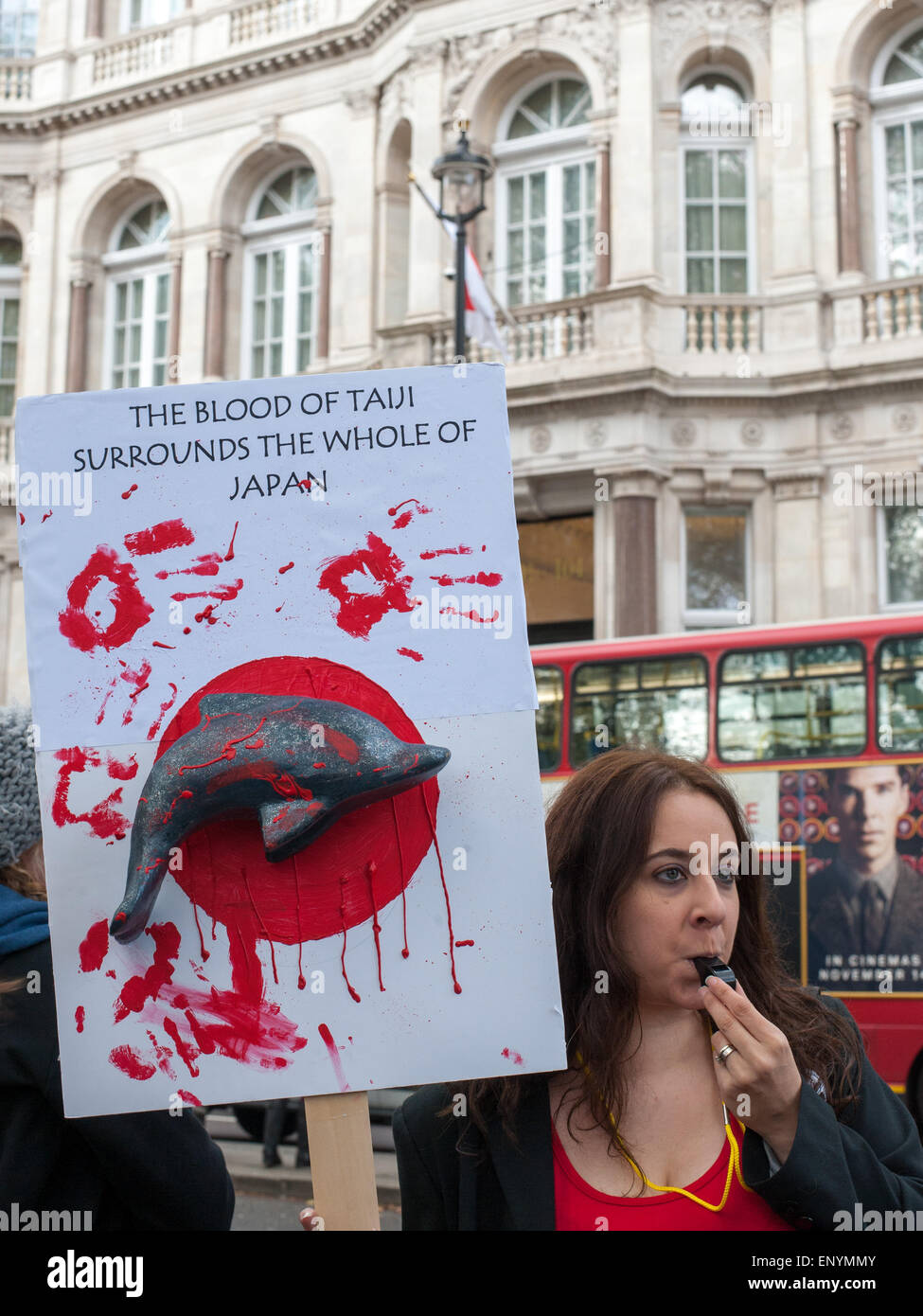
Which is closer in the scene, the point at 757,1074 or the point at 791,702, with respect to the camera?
the point at 757,1074

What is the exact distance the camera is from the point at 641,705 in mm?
12453

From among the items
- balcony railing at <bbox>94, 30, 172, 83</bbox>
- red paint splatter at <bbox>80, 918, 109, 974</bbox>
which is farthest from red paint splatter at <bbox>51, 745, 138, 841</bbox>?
balcony railing at <bbox>94, 30, 172, 83</bbox>

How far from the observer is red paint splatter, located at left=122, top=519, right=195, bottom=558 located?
7.81ft

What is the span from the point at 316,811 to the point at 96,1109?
0.57 metres

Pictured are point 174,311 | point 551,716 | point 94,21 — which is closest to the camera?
point 551,716

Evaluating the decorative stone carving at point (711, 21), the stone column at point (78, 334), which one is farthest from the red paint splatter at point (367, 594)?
the stone column at point (78, 334)

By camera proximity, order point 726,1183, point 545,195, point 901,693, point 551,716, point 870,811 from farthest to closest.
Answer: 1. point 545,195
2. point 551,716
3. point 901,693
4. point 870,811
5. point 726,1183

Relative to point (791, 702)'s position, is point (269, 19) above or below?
above

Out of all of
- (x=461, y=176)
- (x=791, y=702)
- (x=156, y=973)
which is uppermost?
(x=461, y=176)

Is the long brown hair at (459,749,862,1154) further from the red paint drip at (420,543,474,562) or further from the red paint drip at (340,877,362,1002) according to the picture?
the red paint drip at (420,543,474,562)

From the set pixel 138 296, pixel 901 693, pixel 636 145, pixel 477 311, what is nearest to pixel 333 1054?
pixel 901 693

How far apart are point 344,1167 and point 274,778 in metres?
0.58

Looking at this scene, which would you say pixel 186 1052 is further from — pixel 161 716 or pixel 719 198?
pixel 719 198
